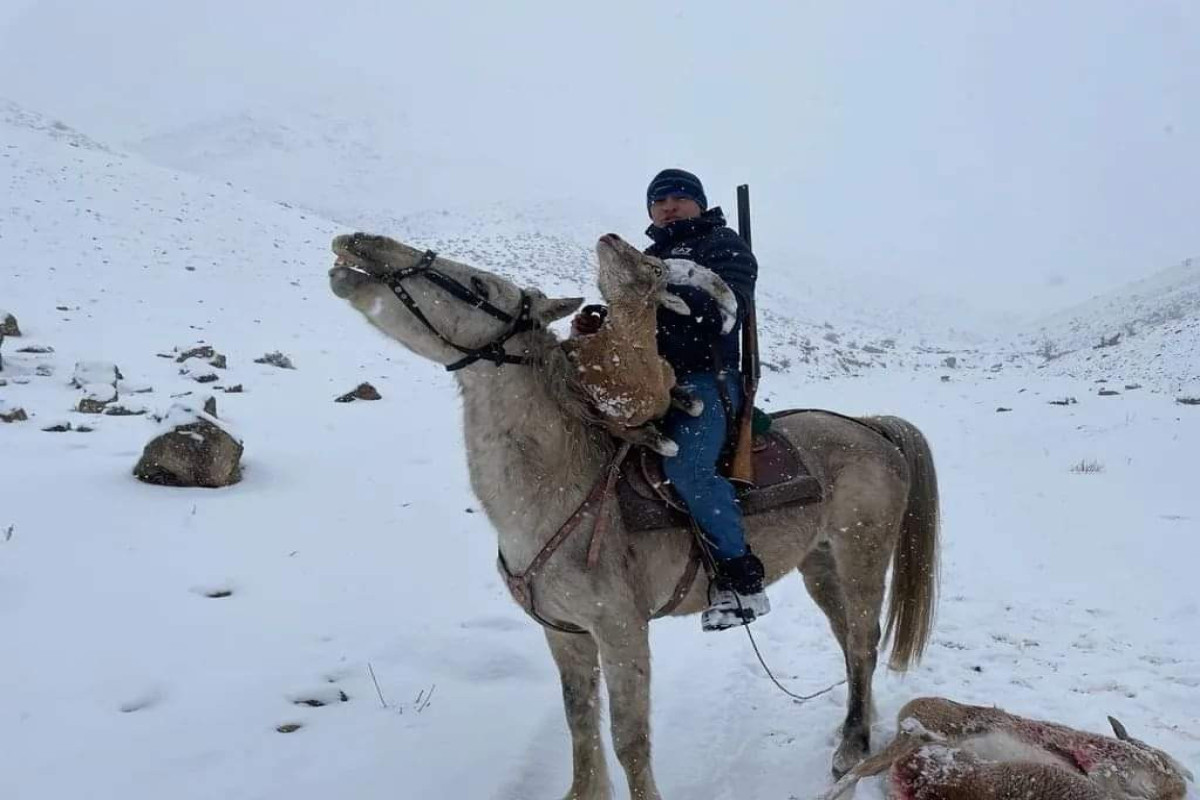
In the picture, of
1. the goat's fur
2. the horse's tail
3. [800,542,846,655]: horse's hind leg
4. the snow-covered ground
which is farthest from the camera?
[800,542,846,655]: horse's hind leg

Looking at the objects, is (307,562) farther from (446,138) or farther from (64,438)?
(446,138)

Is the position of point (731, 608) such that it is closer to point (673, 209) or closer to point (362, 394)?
point (673, 209)

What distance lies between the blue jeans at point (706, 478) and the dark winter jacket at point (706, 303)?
0.59ft

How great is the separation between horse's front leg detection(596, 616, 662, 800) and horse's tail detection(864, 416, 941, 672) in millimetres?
1931

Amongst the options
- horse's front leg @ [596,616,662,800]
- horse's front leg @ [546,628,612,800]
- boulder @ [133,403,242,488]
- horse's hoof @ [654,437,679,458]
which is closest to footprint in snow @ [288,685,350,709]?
horse's front leg @ [546,628,612,800]

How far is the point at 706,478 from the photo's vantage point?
3094mm

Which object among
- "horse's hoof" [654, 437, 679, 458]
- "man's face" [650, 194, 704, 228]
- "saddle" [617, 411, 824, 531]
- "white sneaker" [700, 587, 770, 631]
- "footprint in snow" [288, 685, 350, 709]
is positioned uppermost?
"man's face" [650, 194, 704, 228]

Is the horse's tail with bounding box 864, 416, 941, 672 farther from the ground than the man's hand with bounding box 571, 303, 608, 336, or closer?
closer

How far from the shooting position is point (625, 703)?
293 cm

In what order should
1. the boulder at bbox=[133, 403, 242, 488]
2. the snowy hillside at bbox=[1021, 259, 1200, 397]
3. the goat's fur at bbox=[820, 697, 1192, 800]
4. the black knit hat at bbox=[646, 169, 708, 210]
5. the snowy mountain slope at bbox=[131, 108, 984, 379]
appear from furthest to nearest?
the snowy mountain slope at bbox=[131, 108, 984, 379] < the snowy hillside at bbox=[1021, 259, 1200, 397] < the boulder at bbox=[133, 403, 242, 488] < the black knit hat at bbox=[646, 169, 708, 210] < the goat's fur at bbox=[820, 697, 1192, 800]

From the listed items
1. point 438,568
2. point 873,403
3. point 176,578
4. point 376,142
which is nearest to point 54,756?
point 176,578

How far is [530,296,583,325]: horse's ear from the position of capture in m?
2.87

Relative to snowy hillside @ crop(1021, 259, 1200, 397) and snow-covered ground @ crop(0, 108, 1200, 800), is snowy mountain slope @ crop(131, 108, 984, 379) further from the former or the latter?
snow-covered ground @ crop(0, 108, 1200, 800)

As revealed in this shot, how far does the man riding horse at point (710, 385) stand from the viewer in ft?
10.2
